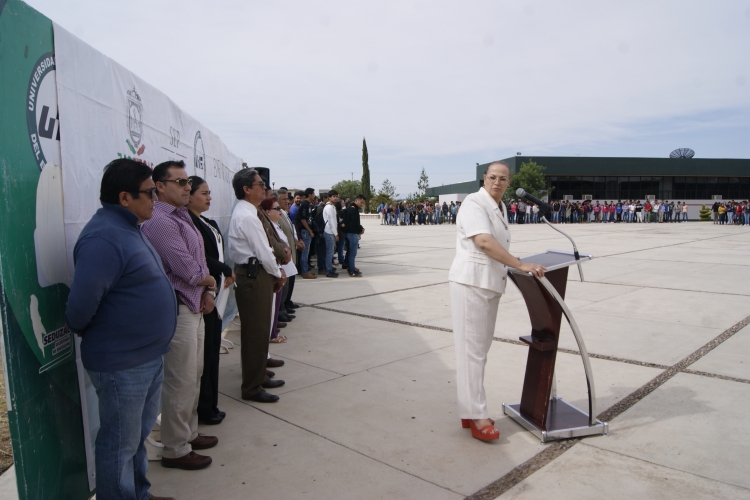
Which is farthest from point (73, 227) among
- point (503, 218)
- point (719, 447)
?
point (719, 447)

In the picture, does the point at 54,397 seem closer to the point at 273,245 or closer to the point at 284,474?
the point at 284,474

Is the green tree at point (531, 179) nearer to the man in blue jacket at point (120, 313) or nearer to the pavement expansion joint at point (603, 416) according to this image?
the pavement expansion joint at point (603, 416)

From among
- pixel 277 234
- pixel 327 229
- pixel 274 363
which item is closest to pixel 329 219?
pixel 327 229

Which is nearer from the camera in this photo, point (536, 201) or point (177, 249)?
point (177, 249)

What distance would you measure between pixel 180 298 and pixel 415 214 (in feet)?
119

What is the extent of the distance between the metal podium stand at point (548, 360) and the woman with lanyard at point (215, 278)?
2.11m

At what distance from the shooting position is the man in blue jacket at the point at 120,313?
2369 millimetres

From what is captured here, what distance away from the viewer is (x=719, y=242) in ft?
63.9

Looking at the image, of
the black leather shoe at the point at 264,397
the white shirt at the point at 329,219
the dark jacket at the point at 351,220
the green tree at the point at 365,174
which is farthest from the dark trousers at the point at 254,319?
the green tree at the point at 365,174

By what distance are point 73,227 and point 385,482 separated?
7.36 feet

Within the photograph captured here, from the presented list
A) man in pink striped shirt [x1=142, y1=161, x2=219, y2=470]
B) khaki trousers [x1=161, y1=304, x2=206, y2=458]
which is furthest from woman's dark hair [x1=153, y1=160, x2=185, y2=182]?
khaki trousers [x1=161, y1=304, x2=206, y2=458]

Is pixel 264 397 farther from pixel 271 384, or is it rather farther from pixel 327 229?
pixel 327 229

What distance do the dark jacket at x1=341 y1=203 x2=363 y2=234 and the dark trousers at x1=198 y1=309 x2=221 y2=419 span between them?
7.70 meters

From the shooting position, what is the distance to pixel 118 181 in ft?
8.39
